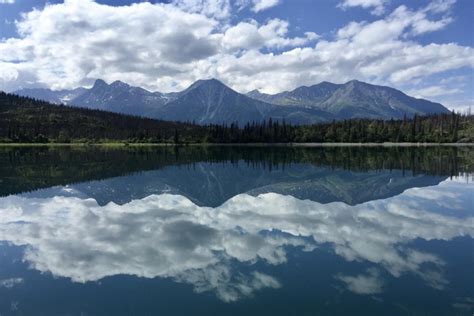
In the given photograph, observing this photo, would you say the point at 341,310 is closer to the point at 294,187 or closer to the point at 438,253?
the point at 438,253

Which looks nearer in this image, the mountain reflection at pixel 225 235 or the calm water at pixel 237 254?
the calm water at pixel 237 254

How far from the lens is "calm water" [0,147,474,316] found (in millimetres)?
13836

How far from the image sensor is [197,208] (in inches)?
1309

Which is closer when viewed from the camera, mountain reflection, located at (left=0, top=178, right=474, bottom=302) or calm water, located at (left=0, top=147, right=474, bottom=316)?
calm water, located at (left=0, top=147, right=474, bottom=316)

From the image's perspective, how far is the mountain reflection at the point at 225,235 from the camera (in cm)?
1688

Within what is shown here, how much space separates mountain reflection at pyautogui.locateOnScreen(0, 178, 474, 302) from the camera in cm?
1688

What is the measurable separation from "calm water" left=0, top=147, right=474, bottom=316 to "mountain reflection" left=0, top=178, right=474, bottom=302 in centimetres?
8

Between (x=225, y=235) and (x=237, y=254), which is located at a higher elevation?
(x=237, y=254)

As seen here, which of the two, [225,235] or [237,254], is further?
[225,235]

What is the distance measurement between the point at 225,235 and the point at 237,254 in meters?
4.01

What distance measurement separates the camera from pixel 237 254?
1938 centimetres

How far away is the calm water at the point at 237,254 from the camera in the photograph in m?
13.8

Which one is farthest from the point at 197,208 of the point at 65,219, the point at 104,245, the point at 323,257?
the point at 323,257

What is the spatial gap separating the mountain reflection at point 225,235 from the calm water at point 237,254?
0.26 ft
